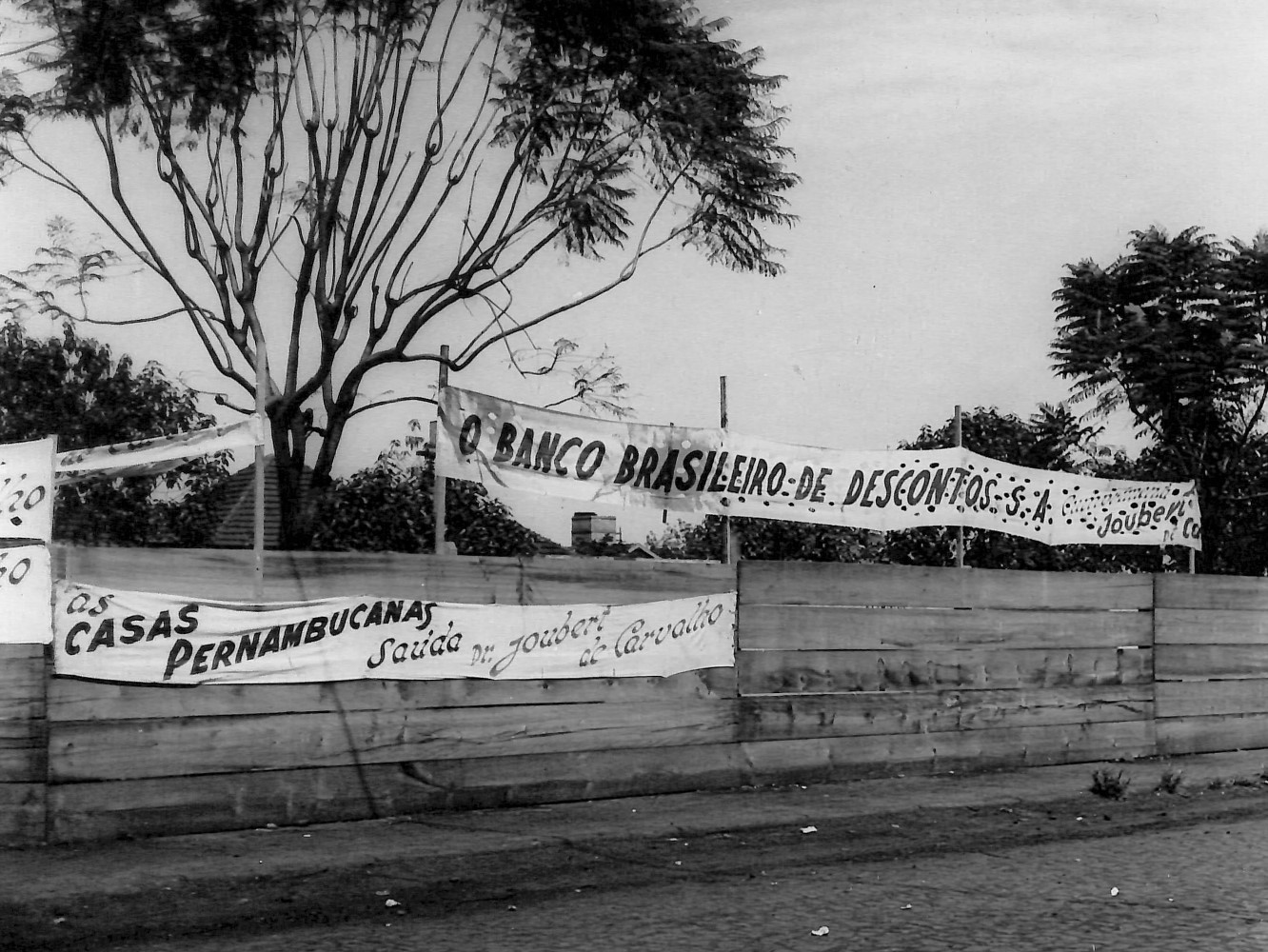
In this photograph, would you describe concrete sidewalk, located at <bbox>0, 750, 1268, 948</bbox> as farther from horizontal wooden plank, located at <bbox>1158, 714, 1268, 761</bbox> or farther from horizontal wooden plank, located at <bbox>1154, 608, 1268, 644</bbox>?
horizontal wooden plank, located at <bbox>1154, 608, 1268, 644</bbox>

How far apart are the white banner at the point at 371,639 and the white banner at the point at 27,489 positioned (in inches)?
14.6

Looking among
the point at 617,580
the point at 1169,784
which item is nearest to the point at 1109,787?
the point at 1169,784

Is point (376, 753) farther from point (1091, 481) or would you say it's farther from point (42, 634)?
point (1091, 481)

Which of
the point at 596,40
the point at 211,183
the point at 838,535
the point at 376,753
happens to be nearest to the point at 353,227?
the point at 211,183

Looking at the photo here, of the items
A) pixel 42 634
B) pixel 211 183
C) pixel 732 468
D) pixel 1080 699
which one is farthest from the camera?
pixel 211 183

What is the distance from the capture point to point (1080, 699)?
41.9 ft

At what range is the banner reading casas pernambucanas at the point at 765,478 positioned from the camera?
33.4ft

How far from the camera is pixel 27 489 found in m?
8.17

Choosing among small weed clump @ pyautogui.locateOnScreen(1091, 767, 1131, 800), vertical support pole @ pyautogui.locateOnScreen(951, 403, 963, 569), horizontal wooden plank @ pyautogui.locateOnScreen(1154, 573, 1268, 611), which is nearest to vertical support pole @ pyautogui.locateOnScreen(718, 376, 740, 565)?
vertical support pole @ pyautogui.locateOnScreen(951, 403, 963, 569)

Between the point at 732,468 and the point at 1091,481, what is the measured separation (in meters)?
3.89

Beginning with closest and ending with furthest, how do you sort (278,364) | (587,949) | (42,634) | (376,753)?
(587,949) → (42,634) → (376,753) → (278,364)

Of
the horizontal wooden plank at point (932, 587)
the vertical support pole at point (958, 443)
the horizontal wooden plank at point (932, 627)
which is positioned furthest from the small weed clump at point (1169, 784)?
the vertical support pole at point (958, 443)

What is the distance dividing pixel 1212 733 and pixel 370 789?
7973 mm

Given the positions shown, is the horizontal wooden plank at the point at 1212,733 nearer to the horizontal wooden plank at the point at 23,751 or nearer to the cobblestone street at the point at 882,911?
the cobblestone street at the point at 882,911
